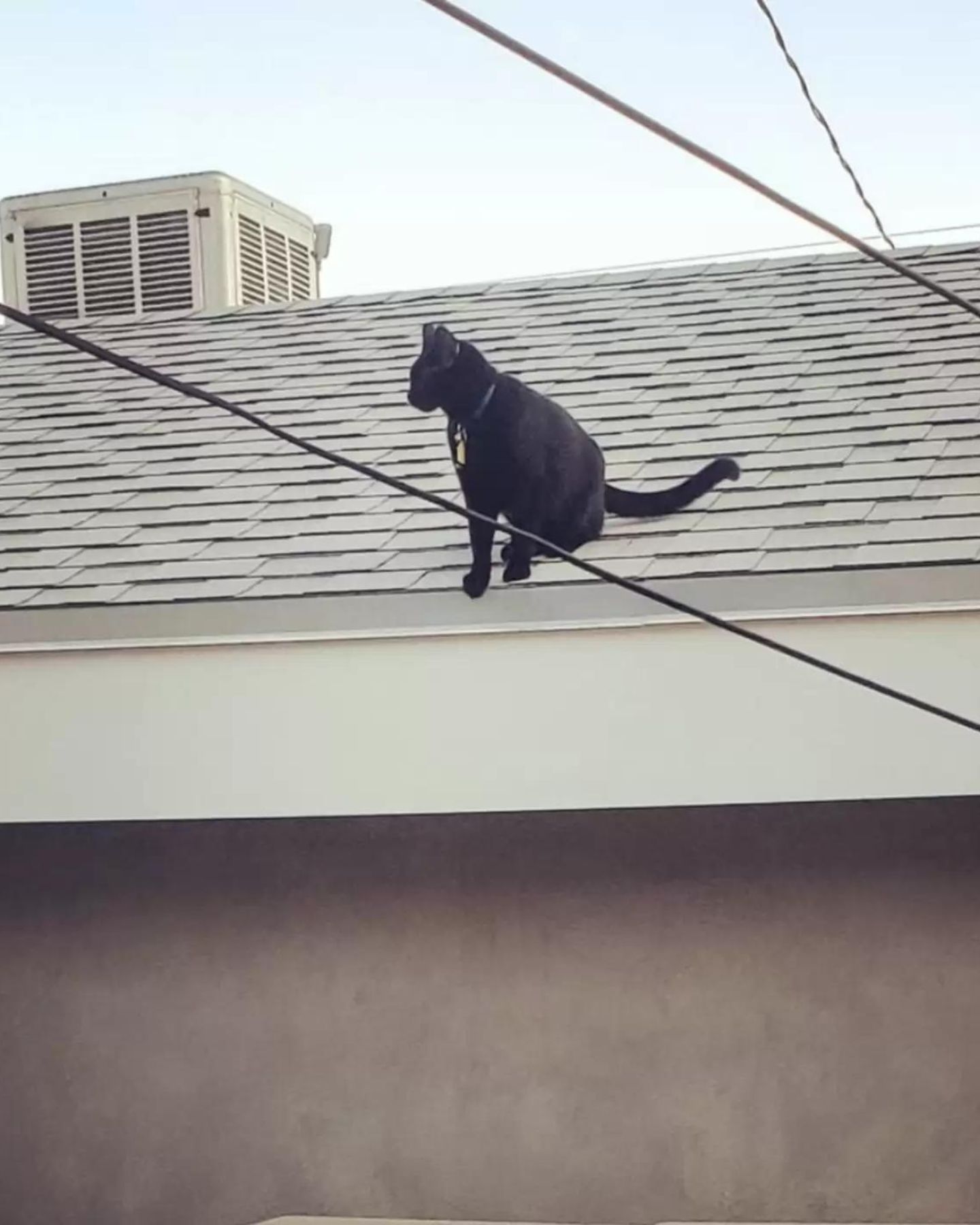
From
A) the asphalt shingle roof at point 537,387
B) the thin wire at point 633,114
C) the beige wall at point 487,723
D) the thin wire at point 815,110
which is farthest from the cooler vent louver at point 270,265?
the thin wire at point 633,114

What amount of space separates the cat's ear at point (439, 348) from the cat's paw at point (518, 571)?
404 millimetres

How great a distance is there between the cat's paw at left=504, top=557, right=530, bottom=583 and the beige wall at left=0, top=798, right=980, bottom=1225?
1.75 feet

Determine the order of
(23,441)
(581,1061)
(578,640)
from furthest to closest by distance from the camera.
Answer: (23,441), (581,1061), (578,640)

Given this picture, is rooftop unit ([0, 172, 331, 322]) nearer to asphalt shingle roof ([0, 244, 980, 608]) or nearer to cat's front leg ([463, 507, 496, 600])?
asphalt shingle roof ([0, 244, 980, 608])

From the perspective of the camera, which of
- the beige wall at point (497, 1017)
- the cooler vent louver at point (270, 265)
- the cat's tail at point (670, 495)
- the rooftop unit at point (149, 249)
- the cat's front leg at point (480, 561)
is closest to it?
the cat's front leg at point (480, 561)

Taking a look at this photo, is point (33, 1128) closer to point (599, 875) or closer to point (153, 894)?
point (153, 894)

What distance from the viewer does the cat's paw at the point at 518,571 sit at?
9.80 ft

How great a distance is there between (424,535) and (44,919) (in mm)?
1135

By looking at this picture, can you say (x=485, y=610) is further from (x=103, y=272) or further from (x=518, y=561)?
Result: (x=103, y=272)

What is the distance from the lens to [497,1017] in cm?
323

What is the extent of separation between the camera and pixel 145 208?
200 inches

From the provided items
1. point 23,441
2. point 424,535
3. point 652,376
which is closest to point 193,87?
point 23,441

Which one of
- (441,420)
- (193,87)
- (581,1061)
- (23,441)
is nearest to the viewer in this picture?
(581,1061)

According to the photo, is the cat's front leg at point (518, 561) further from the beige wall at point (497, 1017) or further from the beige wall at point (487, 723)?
the beige wall at point (497, 1017)
